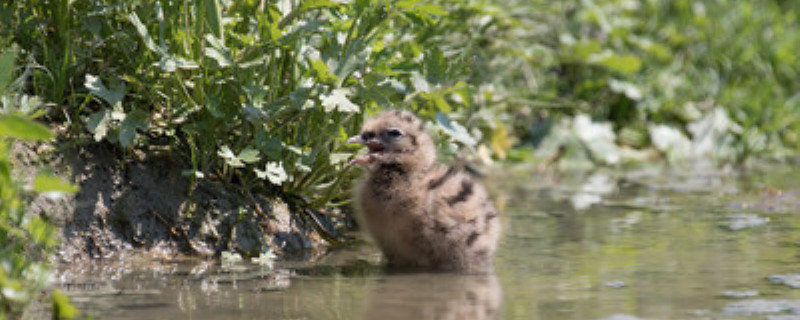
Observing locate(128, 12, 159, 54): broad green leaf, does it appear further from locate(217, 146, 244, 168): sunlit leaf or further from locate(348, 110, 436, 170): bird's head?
locate(348, 110, 436, 170): bird's head

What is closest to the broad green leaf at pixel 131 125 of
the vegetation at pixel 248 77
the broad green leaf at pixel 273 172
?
the vegetation at pixel 248 77

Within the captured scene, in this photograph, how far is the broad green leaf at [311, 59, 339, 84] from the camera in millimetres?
5680

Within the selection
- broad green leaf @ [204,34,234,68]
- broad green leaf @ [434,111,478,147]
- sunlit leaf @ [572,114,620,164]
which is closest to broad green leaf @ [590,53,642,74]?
sunlit leaf @ [572,114,620,164]

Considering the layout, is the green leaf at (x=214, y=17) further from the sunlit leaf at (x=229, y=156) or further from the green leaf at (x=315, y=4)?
the sunlit leaf at (x=229, y=156)

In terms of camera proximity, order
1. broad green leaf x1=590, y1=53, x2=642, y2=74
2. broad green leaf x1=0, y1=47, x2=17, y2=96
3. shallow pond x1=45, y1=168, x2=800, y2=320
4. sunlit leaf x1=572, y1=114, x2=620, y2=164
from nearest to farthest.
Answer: broad green leaf x1=0, y1=47, x2=17, y2=96, shallow pond x1=45, y1=168, x2=800, y2=320, broad green leaf x1=590, y1=53, x2=642, y2=74, sunlit leaf x1=572, y1=114, x2=620, y2=164

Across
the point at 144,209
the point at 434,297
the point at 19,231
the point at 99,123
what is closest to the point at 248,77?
the point at 99,123

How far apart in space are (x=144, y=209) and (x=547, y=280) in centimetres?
210

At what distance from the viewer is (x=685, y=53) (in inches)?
493

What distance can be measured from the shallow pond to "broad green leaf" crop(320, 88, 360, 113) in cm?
80

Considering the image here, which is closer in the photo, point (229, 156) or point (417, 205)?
point (229, 156)

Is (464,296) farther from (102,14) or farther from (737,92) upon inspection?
(737,92)

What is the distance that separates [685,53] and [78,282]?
8481 mm

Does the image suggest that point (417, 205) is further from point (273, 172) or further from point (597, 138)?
point (597, 138)

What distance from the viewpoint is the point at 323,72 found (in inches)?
225
